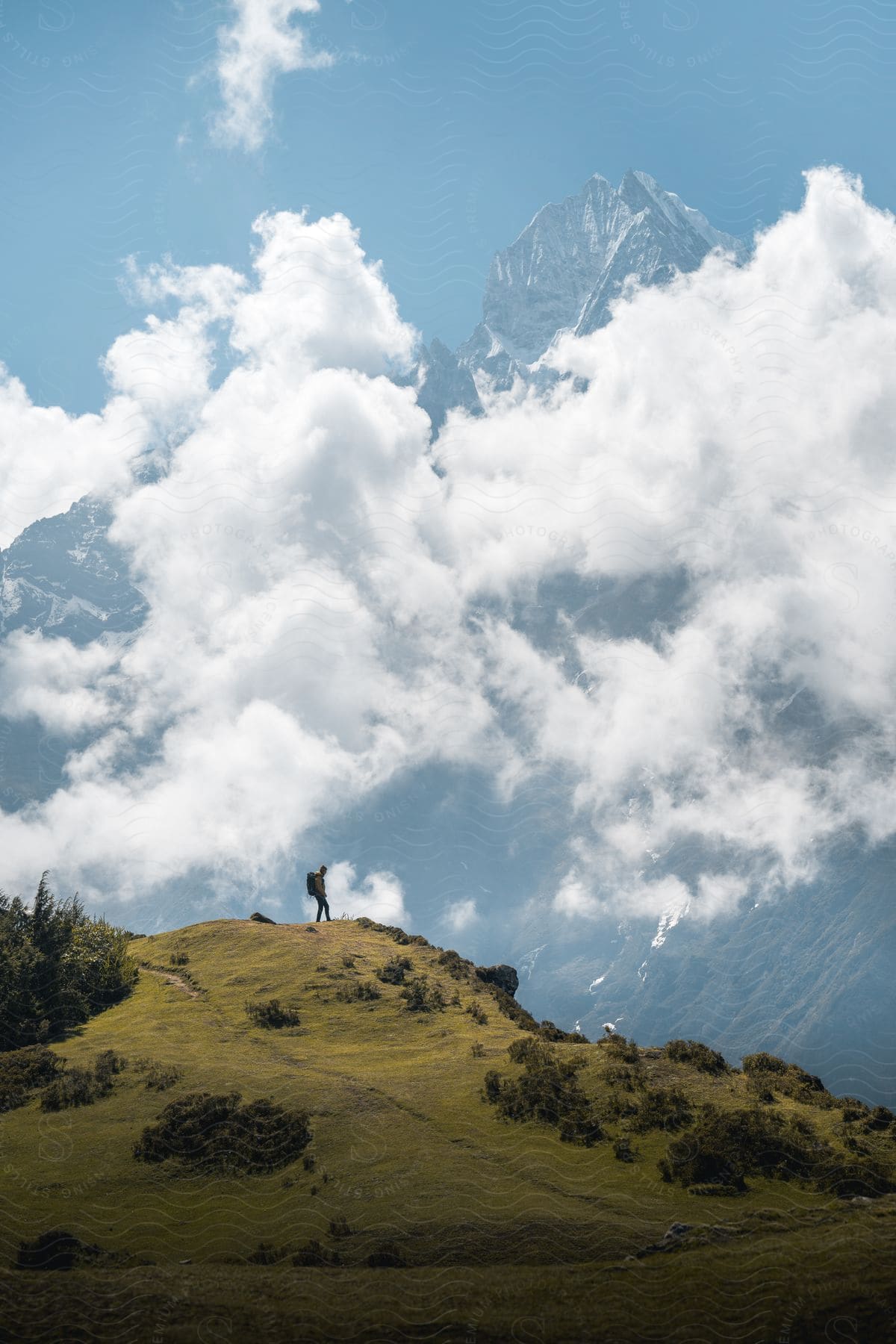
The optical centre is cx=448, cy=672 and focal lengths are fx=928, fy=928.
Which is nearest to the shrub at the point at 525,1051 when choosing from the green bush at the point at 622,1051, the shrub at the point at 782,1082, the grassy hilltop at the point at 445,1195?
the grassy hilltop at the point at 445,1195

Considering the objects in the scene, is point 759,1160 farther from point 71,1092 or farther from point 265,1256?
point 71,1092

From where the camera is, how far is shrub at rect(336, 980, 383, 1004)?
4861cm

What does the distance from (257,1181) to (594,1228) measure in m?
9.98

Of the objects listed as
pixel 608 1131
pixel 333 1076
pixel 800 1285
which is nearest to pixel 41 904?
pixel 333 1076

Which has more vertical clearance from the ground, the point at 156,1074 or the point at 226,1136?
the point at 156,1074

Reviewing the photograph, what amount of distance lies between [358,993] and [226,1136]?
69.4 ft

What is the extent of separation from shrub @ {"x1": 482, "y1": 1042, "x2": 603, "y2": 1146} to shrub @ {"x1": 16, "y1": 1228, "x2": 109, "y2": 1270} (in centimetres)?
1323

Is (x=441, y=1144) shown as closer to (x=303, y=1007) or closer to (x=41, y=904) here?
(x=303, y=1007)

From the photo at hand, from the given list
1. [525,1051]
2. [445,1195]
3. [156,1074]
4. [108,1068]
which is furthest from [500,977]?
[445,1195]

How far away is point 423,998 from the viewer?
160 ft

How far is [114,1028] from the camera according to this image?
4541cm

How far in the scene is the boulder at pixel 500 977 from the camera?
202 ft

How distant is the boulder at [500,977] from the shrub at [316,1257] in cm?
3838

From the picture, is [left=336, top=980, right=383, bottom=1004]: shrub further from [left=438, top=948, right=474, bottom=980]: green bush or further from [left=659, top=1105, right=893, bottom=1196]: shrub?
[left=659, top=1105, right=893, bottom=1196]: shrub
